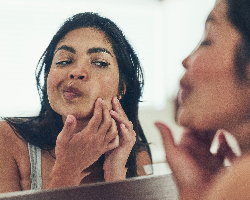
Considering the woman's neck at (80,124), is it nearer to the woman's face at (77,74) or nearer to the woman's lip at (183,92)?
the woman's face at (77,74)

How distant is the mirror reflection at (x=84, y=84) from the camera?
0.47 m

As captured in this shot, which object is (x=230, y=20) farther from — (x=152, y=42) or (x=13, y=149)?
(x=13, y=149)

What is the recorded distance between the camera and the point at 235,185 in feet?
0.96

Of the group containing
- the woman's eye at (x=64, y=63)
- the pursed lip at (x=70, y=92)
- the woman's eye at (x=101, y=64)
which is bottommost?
the pursed lip at (x=70, y=92)

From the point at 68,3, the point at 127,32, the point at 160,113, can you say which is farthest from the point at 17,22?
the point at 160,113

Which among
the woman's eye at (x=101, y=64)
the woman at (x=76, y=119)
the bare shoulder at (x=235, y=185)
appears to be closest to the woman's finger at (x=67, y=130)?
the woman at (x=76, y=119)

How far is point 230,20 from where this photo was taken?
35cm

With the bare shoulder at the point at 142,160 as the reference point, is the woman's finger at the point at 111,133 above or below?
above

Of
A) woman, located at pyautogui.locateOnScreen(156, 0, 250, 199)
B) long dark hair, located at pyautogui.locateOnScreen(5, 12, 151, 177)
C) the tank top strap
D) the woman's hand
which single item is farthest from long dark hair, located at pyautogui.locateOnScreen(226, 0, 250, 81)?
the tank top strap

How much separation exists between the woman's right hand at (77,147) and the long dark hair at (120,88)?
0.07ft

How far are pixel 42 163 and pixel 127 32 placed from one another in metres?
0.30

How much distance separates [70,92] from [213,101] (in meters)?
0.25

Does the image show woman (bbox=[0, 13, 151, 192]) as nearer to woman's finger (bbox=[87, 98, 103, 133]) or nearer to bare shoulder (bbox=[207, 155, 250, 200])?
woman's finger (bbox=[87, 98, 103, 133])

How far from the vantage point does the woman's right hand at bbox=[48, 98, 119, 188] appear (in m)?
0.47
